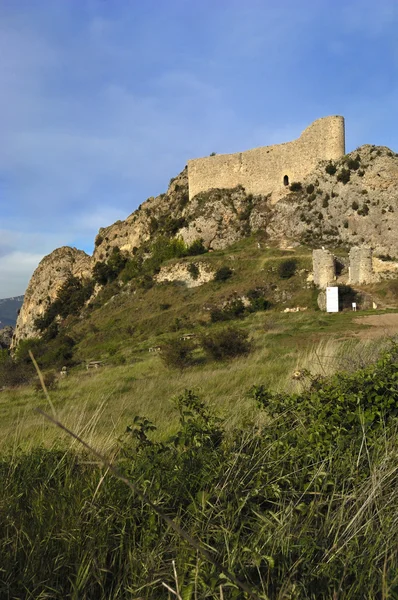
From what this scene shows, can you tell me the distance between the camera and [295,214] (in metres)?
41.7

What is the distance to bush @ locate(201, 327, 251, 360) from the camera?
13.6 m

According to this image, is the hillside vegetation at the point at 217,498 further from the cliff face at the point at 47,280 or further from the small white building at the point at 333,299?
the cliff face at the point at 47,280

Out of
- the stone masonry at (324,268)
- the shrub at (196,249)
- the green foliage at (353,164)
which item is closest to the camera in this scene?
the stone masonry at (324,268)

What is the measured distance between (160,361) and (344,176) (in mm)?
32778

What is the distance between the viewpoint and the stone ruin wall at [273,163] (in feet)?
138

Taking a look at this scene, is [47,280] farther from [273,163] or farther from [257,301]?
[257,301]

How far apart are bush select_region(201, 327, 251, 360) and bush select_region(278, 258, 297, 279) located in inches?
733

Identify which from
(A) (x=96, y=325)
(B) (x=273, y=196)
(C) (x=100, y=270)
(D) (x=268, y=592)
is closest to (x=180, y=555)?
(D) (x=268, y=592)

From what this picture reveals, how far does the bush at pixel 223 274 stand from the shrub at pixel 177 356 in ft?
71.6

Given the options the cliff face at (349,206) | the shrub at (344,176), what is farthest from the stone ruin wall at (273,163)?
the shrub at (344,176)

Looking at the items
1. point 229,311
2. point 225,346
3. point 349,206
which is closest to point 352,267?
point 229,311

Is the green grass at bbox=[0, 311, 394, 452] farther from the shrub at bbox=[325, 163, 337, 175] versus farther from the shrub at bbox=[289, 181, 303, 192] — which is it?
the shrub at bbox=[289, 181, 303, 192]

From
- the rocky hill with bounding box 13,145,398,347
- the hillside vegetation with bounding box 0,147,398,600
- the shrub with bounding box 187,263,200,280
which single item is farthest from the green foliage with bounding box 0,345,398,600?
the rocky hill with bounding box 13,145,398,347

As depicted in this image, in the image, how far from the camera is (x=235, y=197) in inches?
1837
